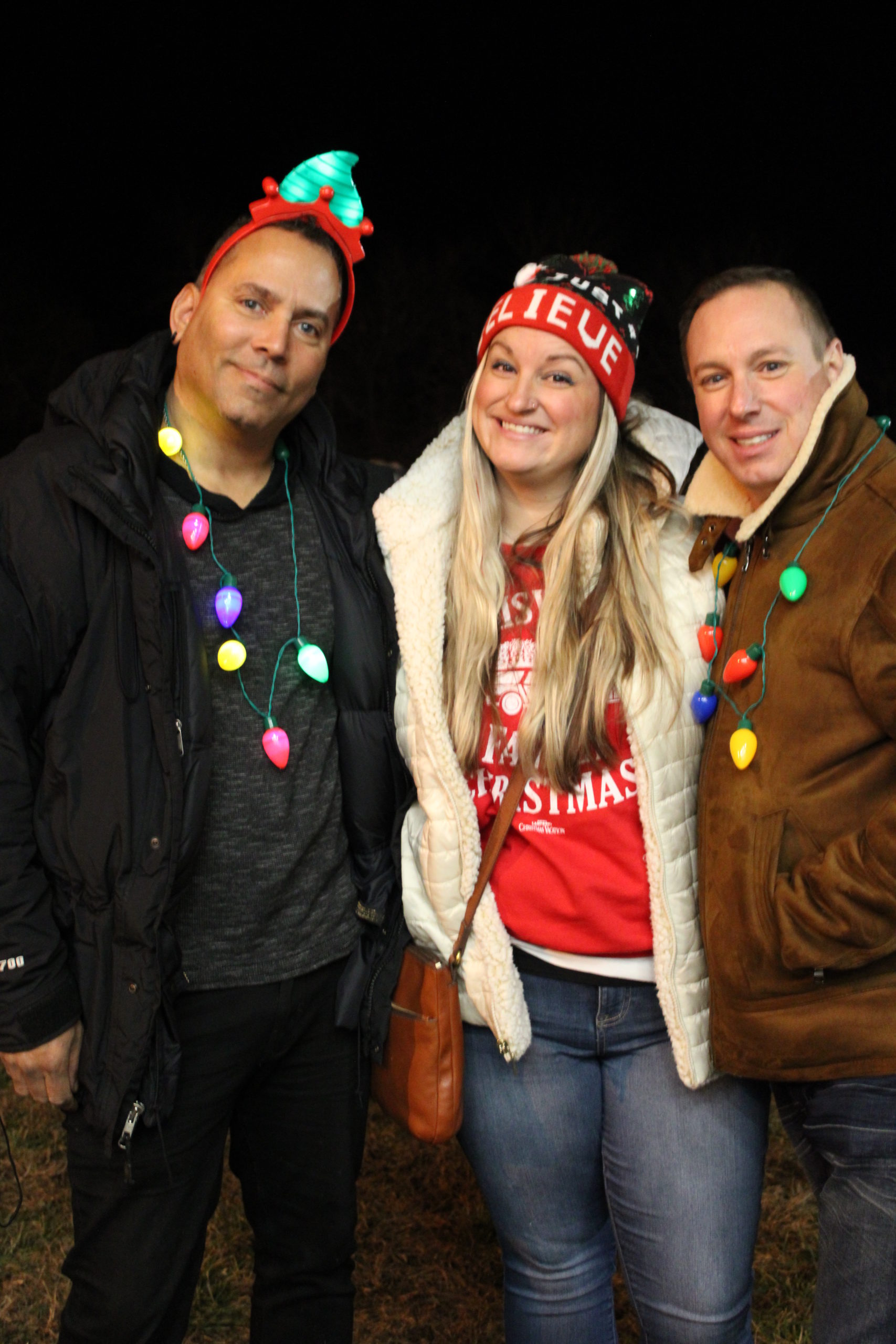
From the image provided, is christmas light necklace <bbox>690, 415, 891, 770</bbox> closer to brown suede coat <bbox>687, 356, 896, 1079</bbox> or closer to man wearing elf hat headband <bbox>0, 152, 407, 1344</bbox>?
brown suede coat <bbox>687, 356, 896, 1079</bbox>

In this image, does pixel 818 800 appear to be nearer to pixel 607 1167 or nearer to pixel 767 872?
pixel 767 872

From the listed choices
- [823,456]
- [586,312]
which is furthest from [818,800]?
[586,312]

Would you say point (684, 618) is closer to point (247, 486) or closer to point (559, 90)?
point (247, 486)

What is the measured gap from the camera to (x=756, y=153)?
7.05 metres

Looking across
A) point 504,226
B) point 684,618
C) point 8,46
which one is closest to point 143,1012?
point 684,618

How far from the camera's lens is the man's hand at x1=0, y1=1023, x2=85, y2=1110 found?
161 centimetres

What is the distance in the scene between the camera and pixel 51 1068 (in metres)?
1.62

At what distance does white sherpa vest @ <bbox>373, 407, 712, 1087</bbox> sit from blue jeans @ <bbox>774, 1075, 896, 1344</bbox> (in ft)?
0.69

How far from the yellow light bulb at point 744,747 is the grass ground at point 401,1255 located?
1.54 metres

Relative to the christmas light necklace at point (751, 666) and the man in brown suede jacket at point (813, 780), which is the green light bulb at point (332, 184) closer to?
the man in brown suede jacket at point (813, 780)

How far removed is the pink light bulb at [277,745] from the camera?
1738 mm

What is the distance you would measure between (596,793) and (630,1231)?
66 cm

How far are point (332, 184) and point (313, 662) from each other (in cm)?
85

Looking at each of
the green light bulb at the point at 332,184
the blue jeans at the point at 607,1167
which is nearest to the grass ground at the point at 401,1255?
the blue jeans at the point at 607,1167
